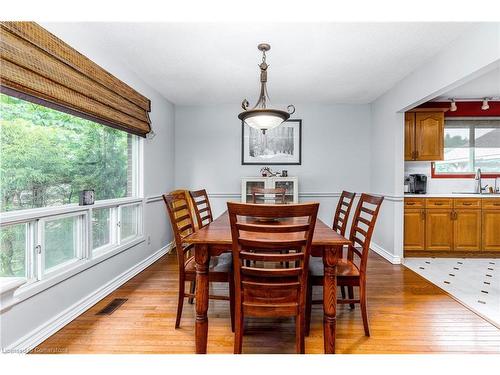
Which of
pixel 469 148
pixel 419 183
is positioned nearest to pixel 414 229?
pixel 419 183

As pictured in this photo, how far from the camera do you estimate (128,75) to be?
113 inches

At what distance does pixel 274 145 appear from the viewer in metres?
4.36

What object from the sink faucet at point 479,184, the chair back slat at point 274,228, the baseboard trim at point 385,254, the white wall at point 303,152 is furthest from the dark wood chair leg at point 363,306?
the sink faucet at point 479,184

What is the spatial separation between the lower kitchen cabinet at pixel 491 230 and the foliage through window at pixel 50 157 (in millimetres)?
4786

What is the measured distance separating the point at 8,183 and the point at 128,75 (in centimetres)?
173

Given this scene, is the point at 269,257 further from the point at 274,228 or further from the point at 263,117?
the point at 263,117

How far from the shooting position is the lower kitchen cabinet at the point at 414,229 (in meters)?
3.61

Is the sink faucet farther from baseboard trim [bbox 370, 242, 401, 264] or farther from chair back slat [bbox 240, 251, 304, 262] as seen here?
chair back slat [bbox 240, 251, 304, 262]

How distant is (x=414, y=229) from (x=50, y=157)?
424cm

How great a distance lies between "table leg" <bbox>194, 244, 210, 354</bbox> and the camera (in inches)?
61.2

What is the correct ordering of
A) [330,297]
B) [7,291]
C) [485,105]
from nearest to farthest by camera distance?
[7,291] < [330,297] < [485,105]

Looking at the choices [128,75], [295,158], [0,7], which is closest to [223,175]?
[295,158]

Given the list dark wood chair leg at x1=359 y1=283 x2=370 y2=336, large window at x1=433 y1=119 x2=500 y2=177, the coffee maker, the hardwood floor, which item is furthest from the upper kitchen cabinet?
dark wood chair leg at x1=359 y1=283 x2=370 y2=336

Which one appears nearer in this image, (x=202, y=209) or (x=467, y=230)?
(x=202, y=209)
